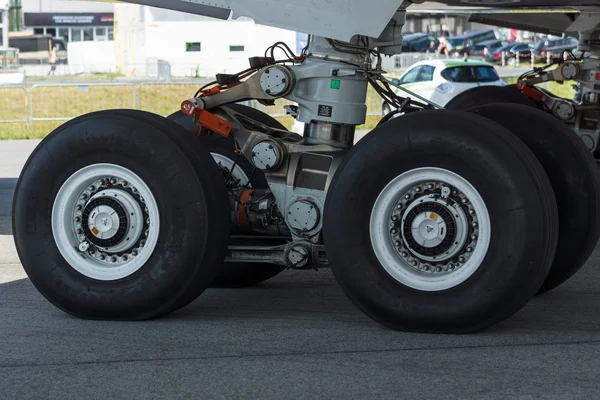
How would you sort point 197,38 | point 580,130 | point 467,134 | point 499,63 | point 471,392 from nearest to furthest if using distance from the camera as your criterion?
1. point 471,392
2. point 467,134
3. point 580,130
4. point 197,38
5. point 499,63

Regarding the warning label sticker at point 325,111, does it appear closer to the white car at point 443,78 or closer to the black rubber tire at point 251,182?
the black rubber tire at point 251,182

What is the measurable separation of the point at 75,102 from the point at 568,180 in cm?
2064

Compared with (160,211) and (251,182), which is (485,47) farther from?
(160,211)

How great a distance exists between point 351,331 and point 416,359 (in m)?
0.59

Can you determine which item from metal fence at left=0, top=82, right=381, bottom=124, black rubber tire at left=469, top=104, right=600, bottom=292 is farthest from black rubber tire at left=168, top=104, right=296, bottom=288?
metal fence at left=0, top=82, right=381, bottom=124

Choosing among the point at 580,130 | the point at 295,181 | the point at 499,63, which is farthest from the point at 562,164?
the point at 499,63

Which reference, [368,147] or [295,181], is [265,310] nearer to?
[295,181]

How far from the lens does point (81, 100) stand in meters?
25.4

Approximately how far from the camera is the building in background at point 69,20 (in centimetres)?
7425

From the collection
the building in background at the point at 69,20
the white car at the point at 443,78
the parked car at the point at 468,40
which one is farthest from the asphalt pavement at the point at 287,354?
the building in background at the point at 69,20

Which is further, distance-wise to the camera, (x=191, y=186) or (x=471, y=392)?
(x=191, y=186)

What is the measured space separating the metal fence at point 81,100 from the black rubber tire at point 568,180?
1723cm

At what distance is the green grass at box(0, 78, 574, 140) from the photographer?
76.5 feet

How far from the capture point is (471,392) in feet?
13.3
